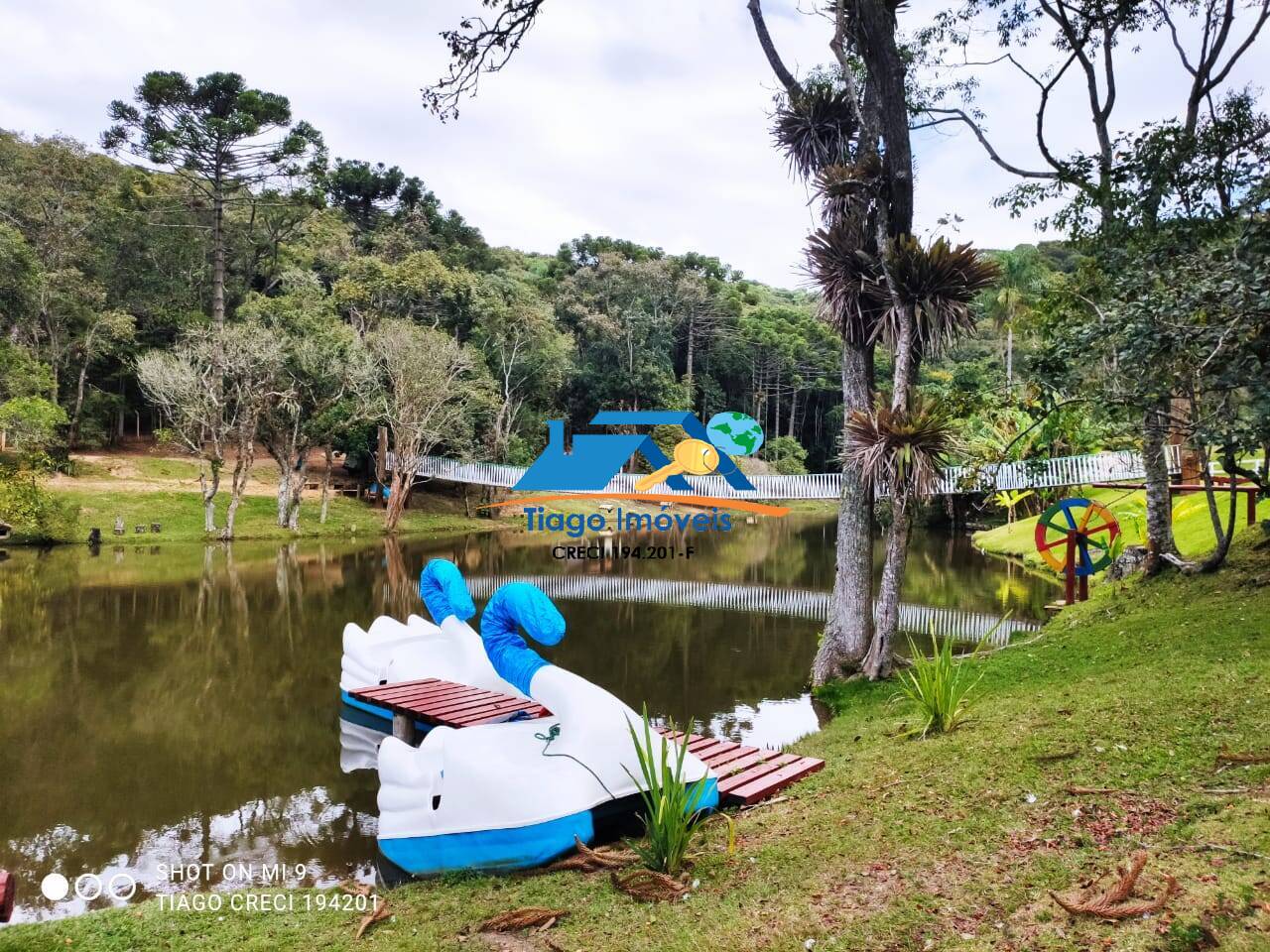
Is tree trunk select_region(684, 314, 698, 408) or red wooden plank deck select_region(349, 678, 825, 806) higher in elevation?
tree trunk select_region(684, 314, 698, 408)

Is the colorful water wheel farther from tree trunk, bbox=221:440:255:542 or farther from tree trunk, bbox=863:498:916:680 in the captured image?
tree trunk, bbox=221:440:255:542

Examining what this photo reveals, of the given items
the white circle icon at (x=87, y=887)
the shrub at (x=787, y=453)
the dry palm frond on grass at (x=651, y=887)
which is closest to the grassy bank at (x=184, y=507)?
the shrub at (x=787, y=453)

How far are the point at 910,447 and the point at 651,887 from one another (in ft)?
13.8

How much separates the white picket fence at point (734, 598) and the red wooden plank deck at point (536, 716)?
5.45m

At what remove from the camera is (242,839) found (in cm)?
498

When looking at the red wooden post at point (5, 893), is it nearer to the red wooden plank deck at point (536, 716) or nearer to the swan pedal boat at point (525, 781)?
the swan pedal boat at point (525, 781)

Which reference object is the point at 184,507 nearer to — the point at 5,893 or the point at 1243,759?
the point at 5,893

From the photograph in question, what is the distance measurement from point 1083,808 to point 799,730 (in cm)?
355

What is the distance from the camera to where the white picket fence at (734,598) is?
1073cm

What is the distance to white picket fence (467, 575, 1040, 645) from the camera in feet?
35.2

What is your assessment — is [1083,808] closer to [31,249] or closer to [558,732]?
[558,732]

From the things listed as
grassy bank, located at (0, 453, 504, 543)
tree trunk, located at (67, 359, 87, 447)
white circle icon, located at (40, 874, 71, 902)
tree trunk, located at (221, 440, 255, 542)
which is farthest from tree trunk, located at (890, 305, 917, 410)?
tree trunk, located at (67, 359, 87, 447)

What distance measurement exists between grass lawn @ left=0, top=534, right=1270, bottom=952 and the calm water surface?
1.40 m

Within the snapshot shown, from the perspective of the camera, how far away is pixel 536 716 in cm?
643
